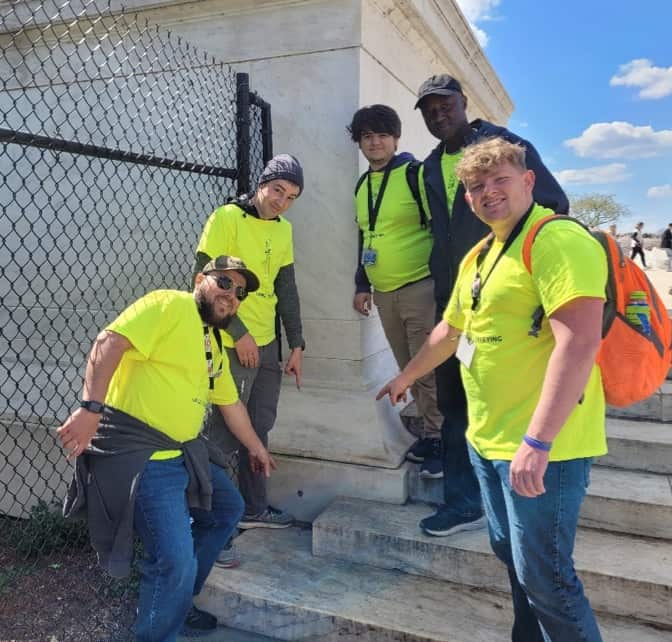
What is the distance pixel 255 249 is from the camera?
9.64ft

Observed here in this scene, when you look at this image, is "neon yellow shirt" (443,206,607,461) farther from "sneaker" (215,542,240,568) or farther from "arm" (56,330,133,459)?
"sneaker" (215,542,240,568)

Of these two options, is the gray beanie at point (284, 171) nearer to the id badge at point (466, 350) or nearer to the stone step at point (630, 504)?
the id badge at point (466, 350)

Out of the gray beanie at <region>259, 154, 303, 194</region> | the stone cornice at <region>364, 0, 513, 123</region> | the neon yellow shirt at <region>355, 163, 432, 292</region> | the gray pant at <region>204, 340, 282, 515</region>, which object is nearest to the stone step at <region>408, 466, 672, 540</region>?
the gray pant at <region>204, 340, 282, 515</region>

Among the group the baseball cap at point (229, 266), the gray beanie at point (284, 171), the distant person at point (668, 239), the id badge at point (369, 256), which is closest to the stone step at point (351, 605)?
the baseball cap at point (229, 266)

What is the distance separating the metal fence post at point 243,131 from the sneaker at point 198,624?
243 centimetres

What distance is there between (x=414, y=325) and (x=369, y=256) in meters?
0.46

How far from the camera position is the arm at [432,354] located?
217 centimetres

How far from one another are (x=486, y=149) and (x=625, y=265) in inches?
21.3

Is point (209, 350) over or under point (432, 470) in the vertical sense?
over

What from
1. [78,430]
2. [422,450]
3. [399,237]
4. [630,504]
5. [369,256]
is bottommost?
[630,504]

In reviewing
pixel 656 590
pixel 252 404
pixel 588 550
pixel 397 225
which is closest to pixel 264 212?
pixel 397 225

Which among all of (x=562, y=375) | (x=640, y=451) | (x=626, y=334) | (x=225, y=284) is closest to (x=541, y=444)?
(x=562, y=375)

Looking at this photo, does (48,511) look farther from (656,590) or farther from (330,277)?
(656,590)

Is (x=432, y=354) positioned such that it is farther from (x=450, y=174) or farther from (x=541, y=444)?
(x=450, y=174)
